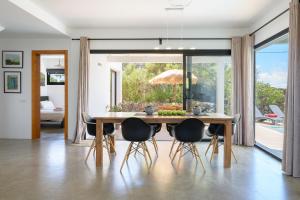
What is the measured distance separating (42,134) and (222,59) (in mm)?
5101

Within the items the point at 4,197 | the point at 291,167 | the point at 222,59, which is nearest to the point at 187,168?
the point at 291,167

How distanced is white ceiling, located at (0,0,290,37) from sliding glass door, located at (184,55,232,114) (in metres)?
0.83

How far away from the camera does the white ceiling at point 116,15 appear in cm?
488

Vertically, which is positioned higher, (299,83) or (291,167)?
(299,83)

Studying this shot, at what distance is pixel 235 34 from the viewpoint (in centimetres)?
675

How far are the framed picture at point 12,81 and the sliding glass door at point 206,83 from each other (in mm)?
4099

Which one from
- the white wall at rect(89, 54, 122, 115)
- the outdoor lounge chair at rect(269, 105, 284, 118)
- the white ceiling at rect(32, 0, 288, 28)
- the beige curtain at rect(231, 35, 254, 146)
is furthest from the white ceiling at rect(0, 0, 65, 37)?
the outdoor lounge chair at rect(269, 105, 284, 118)

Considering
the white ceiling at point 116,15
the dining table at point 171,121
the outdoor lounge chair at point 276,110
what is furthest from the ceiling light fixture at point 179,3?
the outdoor lounge chair at point 276,110


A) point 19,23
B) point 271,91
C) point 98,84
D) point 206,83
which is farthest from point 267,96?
point 19,23

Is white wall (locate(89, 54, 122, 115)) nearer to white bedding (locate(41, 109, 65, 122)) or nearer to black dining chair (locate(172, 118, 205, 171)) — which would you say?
white bedding (locate(41, 109, 65, 122))

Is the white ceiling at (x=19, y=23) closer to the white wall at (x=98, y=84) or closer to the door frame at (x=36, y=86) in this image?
the door frame at (x=36, y=86)

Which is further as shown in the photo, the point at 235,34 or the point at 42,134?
the point at 42,134

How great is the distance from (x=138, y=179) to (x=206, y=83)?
362 cm

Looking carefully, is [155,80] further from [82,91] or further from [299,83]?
[299,83]
